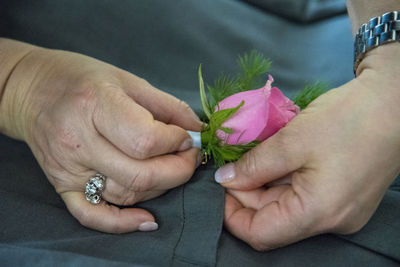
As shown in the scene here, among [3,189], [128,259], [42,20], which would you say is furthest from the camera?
[42,20]

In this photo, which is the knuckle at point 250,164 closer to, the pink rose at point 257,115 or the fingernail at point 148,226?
the pink rose at point 257,115

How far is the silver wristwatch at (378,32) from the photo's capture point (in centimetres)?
70

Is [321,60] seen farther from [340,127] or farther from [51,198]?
[51,198]

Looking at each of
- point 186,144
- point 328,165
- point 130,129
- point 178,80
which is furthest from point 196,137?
point 178,80

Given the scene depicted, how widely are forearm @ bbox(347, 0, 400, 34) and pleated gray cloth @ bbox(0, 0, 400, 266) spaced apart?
30 centimetres

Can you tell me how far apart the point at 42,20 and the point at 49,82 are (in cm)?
38

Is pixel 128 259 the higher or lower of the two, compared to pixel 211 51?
lower

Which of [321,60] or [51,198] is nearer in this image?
[51,198]

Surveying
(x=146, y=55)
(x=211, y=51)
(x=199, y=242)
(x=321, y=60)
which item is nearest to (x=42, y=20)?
(x=146, y=55)

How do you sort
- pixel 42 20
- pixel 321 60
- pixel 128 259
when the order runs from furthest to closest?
1. pixel 321 60
2. pixel 42 20
3. pixel 128 259

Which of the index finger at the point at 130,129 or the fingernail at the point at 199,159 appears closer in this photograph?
the index finger at the point at 130,129

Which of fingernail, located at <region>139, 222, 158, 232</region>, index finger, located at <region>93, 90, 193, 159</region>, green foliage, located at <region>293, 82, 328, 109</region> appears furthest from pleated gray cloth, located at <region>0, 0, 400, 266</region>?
green foliage, located at <region>293, 82, 328, 109</region>

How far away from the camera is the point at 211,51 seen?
112 cm

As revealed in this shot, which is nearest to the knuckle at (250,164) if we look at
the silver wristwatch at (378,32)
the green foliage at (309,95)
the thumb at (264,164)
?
the thumb at (264,164)
